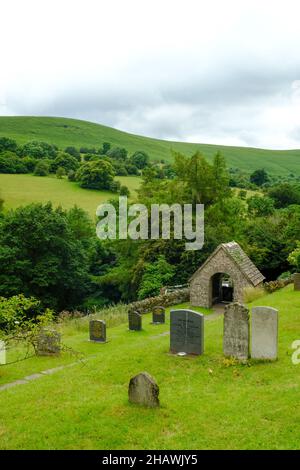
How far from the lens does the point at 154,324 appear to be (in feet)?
83.9

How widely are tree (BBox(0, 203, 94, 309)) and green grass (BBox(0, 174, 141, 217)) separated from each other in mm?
25056

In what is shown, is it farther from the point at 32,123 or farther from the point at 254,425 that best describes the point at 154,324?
the point at 32,123

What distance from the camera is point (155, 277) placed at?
36406 mm

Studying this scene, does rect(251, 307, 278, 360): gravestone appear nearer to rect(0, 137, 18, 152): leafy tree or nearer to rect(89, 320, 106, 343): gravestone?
rect(89, 320, 106, 343): gravestone

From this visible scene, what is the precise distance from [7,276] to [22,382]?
79.0ft

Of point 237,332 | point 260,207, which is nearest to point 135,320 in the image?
point 237,332

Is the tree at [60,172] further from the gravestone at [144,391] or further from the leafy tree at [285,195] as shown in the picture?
the gravestone at [144,391]

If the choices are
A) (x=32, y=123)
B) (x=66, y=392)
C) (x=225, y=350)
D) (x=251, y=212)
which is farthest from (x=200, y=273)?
(x=32, y=123)

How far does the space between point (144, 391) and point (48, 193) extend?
6898 cm

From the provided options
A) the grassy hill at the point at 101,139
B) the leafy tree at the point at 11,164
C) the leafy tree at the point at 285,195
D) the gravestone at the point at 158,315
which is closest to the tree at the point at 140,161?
the grassy hill at the point at 101,139

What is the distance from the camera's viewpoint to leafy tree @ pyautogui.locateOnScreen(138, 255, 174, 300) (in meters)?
36.1

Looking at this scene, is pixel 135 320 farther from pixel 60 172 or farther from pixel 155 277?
pixel 60 172

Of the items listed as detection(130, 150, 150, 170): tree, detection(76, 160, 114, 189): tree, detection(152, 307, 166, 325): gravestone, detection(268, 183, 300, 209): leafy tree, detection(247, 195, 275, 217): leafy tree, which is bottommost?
detection(152, 307, 166, 325): gravestone

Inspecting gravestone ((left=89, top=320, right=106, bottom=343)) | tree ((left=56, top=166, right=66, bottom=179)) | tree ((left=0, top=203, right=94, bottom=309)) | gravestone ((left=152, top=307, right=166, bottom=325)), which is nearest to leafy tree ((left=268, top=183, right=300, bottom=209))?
tree ((left=0, top=203, right=94, bottom=309))
